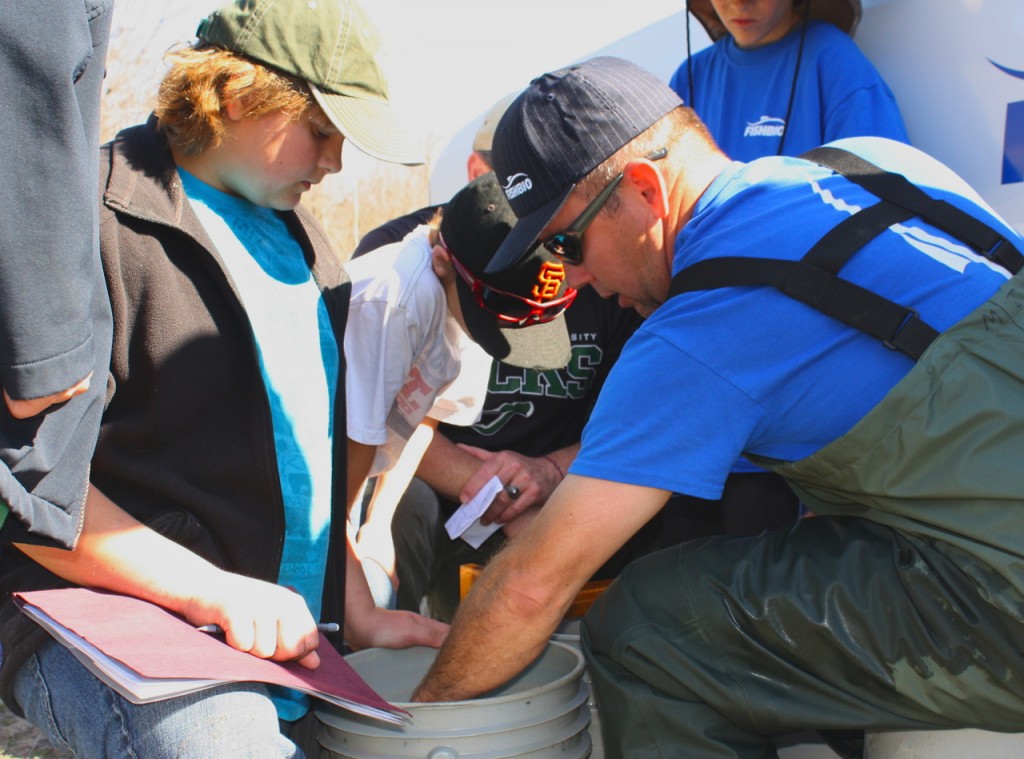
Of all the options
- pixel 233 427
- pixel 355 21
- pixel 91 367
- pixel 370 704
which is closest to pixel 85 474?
pixel 91 367

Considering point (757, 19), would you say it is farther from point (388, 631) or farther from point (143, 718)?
point (143, 718)

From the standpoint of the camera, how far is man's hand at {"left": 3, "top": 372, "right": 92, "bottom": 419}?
4.56 ft

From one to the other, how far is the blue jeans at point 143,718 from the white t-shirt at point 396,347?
0.96m

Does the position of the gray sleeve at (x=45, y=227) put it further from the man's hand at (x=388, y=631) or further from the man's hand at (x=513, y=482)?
the man's hand at (x=513, y=482)

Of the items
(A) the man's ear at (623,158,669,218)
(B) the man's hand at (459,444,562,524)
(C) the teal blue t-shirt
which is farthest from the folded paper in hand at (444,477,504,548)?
(A) the man's ear at (623,158,669,218)

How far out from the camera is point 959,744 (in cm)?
183

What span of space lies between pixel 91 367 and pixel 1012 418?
1343 millimetres

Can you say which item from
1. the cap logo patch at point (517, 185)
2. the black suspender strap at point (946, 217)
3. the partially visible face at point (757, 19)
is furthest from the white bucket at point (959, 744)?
the partially visible face at point (757, 19)

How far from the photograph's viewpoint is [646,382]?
1.82 meters

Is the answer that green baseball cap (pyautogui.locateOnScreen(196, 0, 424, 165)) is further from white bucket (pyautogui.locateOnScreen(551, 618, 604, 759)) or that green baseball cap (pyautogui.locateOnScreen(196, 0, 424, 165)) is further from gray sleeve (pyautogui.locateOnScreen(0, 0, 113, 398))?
white bucket (pyautogui.locateOnScreen(551, 618, 604, 759))

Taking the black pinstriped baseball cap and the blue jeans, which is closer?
the blue jeans

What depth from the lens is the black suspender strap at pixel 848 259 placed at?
179cm

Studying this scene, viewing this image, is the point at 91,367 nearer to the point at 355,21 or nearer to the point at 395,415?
the point at 355,21

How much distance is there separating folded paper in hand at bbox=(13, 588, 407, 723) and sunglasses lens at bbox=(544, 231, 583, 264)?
961 millimetres
